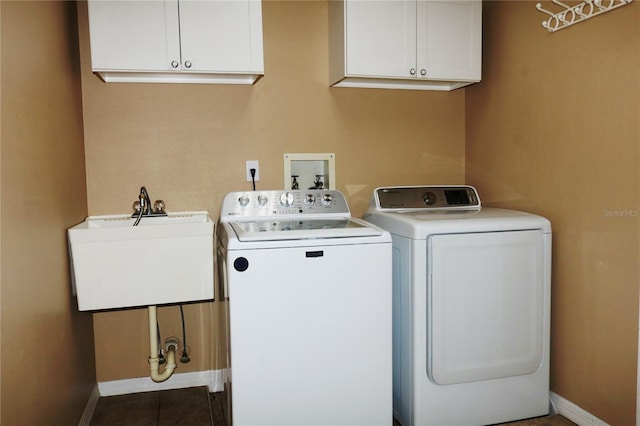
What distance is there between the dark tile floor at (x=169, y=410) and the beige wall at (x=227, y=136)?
135 mm

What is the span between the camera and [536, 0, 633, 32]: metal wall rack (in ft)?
6.64

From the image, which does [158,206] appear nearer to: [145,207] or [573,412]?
[145,207]

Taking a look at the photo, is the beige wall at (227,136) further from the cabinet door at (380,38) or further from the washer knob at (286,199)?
the cabinet door at (380,38)

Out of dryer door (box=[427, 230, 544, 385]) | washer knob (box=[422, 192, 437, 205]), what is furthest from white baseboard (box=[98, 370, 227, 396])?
washer knob (box=[422, 192, 437, 205])

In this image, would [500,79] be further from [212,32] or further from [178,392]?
[178,392]

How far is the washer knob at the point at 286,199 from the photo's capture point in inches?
103

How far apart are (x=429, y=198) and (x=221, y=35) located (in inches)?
52.2

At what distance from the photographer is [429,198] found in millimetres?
2750

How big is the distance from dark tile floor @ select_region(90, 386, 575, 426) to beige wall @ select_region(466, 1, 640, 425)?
376 mm

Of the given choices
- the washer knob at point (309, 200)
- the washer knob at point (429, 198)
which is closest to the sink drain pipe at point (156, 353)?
the washer knob at point (309, 200)

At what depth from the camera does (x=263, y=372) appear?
1.98 metres

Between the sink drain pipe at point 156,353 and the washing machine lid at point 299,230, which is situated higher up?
the washing machine lid at point 299,230

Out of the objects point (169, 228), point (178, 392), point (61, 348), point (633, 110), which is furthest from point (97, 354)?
point (633, 110)

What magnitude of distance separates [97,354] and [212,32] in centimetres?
177
